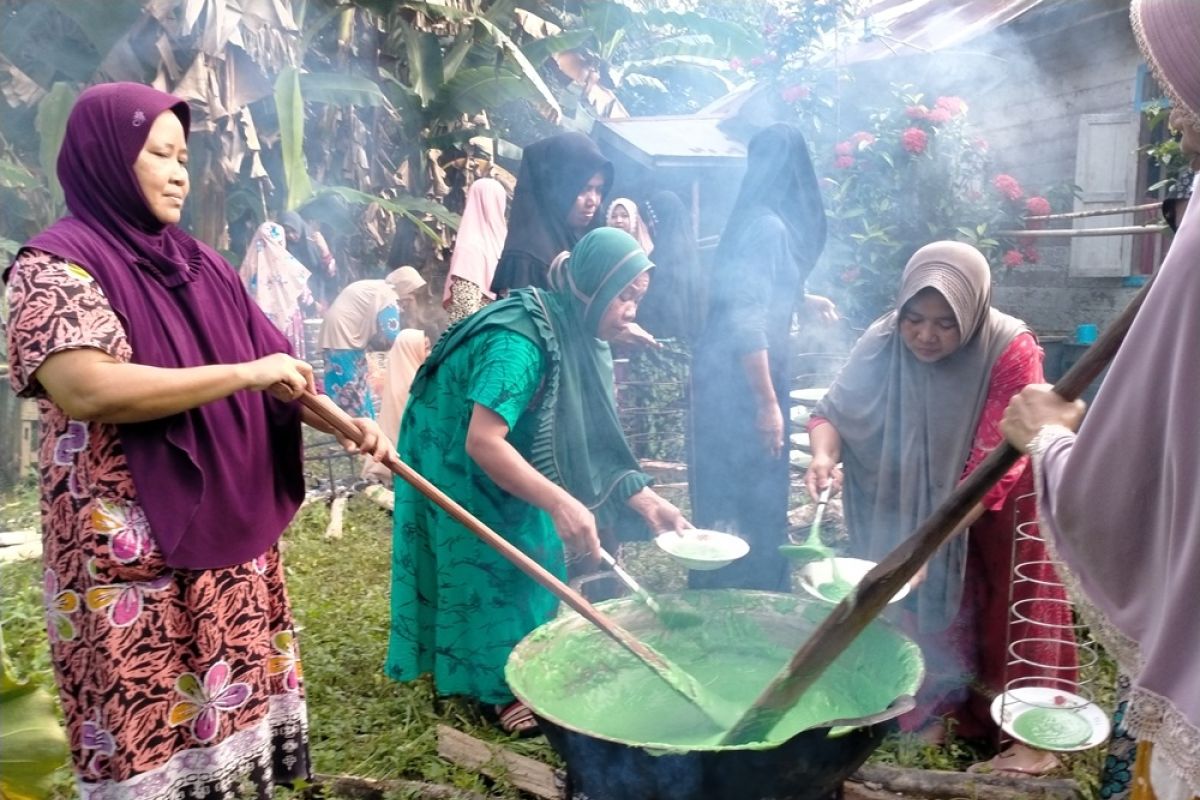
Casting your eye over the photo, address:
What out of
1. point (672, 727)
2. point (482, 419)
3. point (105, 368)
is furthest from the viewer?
point (482, 419)

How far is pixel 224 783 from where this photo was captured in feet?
6.98

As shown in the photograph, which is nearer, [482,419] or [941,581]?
[482,419]

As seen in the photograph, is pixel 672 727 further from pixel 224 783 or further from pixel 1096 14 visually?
pixel 1096 14

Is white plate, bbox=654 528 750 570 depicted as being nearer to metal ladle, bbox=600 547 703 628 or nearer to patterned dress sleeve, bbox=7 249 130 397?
metal ladle, bbox=600 547 703 628

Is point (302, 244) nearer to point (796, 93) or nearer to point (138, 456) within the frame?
point (796, 93)

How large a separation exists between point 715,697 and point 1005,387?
138 cm

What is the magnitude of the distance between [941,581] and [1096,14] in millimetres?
5371

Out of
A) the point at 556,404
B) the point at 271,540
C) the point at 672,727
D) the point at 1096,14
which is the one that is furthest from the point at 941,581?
the point at 1096,14

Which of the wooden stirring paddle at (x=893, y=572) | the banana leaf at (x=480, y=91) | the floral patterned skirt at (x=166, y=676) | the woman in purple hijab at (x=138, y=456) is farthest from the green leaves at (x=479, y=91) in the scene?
the wooden stirring paddle at (x=893, y=572)

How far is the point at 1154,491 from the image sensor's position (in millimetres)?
1373

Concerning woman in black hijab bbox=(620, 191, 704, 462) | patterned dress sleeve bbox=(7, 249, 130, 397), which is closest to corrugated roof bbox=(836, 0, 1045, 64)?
woman in black hijab bbox=(620, 191, 704, 462)

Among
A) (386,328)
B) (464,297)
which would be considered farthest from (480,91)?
(464,297)

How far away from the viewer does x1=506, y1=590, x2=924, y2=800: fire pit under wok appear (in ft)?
5.62

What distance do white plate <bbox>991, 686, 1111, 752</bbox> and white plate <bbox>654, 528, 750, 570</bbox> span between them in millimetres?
856
